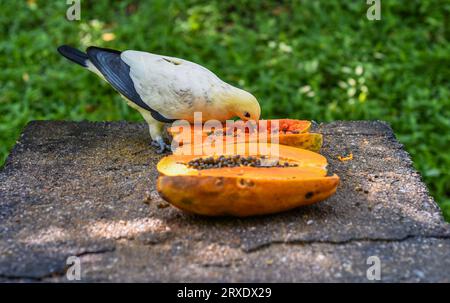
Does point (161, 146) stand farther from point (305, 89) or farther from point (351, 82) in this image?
point (351, 82)

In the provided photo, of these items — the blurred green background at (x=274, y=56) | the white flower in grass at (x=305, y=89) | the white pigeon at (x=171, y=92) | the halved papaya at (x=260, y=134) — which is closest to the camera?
the halved papaya at (x=260, y=134)

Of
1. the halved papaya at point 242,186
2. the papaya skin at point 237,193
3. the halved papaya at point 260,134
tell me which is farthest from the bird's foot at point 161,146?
the papaya skin at point 237,193

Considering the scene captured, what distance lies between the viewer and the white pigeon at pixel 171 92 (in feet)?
11.5

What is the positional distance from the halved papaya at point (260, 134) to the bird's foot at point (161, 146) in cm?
27

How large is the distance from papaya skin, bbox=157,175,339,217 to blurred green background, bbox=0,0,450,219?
2.57m

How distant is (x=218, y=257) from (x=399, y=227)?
0.80 meters

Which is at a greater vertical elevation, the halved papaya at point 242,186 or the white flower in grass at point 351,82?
the halved papaya at point 242,186

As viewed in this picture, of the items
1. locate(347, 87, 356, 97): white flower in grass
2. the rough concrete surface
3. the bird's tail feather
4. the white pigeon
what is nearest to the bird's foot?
the white pigeon

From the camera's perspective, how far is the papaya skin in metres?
2.64

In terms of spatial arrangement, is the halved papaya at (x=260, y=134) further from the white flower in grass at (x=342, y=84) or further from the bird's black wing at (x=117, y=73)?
the white flower in grass at (x=342, y=84)

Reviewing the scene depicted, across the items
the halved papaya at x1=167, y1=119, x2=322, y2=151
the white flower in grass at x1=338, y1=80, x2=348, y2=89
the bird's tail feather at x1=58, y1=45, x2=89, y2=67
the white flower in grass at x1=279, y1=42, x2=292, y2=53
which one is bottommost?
the white flower in grass at x1=338, y1=80, x2=348, y2=89

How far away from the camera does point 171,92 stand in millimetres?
3504

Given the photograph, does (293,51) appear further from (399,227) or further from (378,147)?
(399,227)

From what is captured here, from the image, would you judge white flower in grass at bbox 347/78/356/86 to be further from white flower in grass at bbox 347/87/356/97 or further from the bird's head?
the bird's head
